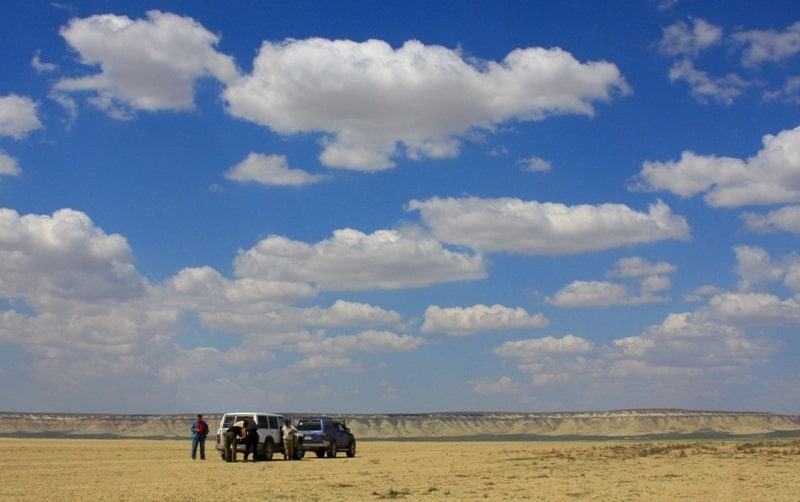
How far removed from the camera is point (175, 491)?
23203 millimetres

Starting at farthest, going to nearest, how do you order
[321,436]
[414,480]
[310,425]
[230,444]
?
[310,425] < [321,436] < [230,444] < [414,480]

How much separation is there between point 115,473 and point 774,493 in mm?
21007

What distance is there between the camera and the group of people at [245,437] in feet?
119

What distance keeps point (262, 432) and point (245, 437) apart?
1378 mm

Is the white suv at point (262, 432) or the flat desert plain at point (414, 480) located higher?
the white suv at point (262, 432)

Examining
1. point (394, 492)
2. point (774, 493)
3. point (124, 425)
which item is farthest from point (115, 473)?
point (124, 425)

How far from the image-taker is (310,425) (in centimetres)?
4281

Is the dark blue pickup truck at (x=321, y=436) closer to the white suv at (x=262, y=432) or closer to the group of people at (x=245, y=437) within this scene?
the group of people at (x=245, y=437)

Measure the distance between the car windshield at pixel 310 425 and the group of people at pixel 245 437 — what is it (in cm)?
321

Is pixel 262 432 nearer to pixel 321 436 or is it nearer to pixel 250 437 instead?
pixel 250 437

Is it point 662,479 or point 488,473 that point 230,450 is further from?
point 662,479

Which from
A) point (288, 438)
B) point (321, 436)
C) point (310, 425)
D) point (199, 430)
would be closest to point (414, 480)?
point (288, 438)

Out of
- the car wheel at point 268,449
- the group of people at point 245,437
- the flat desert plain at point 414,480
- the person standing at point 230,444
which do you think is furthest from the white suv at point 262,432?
the flat desert plain at point 414,480

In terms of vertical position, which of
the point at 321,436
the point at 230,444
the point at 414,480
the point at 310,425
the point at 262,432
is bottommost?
the point at 414,480
